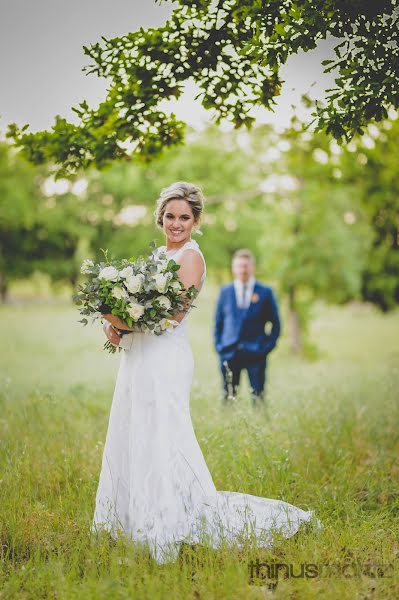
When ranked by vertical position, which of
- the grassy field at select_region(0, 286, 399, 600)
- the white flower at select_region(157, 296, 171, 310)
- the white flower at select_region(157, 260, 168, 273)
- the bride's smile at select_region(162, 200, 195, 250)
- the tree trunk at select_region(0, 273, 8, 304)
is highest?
the tree trunk at select_region(0, 273, 8, 304)

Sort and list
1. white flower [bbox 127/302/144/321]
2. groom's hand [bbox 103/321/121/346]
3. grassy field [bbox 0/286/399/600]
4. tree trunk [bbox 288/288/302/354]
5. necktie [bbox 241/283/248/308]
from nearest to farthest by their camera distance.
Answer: grassy field [bbox 0/286/399/600], white flower [bbox 127/302/144/321], groom's hand [bbox 103/321/121/346], necktie [bbox 241/283/248/308], tree trunk [bbox 288/288/302/354]

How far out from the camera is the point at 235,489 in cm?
509

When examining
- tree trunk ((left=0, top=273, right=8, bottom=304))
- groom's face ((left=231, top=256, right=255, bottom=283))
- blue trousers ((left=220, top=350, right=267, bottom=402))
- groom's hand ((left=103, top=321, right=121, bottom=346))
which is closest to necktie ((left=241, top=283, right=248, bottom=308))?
groom's face ((left=231, top=256, right=255, bottom=283))

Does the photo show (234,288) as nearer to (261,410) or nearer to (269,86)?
(261,410)

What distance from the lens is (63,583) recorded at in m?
3.55

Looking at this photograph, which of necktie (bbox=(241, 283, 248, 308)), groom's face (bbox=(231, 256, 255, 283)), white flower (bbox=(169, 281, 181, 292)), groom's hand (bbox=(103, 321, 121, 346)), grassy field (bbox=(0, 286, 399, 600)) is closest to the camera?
grassy field (bbox=(0, 286, 399, 600))

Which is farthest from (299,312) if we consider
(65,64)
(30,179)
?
(30,179)

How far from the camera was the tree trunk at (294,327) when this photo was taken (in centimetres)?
1859

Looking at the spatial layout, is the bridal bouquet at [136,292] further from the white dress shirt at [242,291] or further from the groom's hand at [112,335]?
the white dress shirt at [242,291]

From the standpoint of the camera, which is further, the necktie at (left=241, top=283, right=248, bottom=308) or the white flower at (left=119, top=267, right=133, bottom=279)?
the necktie at (left=241, top=283, right=248, bottom=308)

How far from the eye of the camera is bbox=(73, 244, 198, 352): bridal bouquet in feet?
12.7

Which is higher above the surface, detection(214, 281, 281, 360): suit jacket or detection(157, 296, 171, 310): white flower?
detection(214, 281, 281, 360): suit jacket

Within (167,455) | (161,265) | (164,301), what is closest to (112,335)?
(164,301)

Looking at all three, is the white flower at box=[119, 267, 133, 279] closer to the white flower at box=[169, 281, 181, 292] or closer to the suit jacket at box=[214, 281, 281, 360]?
the white flower at box=[169, 281, 181, 292]
